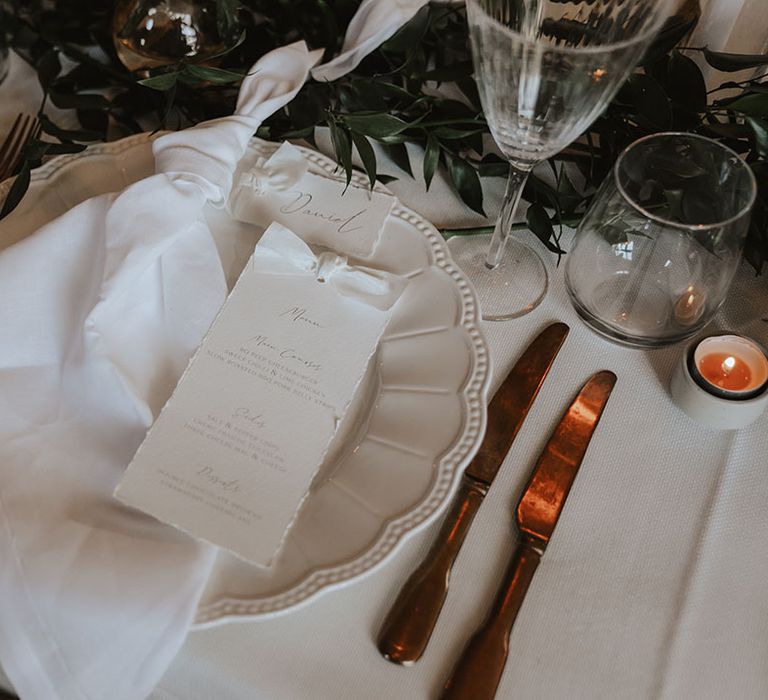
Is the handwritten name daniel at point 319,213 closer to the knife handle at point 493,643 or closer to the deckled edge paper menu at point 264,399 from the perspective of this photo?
the deckled edge paper menu at point 264,399

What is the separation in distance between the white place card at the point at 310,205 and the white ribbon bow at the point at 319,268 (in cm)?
4

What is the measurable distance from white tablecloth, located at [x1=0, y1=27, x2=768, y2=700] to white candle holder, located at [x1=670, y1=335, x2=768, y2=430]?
0.01 m

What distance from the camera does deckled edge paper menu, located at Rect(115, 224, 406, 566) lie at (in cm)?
46

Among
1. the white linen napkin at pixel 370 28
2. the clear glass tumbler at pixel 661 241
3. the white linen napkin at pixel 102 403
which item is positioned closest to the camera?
the white linen napkin at pixel 102 403

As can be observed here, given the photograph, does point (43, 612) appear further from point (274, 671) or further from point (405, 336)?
point (405, 336)

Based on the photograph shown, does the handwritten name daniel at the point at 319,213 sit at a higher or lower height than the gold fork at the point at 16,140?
higher

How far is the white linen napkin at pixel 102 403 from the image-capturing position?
418 millimetres

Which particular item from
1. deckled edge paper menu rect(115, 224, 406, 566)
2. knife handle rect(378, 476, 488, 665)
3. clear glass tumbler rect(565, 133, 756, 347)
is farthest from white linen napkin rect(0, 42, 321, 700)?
clear glass tumbler rect(565, 133, 756, 347)

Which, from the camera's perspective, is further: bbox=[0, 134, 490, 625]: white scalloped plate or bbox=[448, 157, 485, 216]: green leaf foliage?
bbox=[448, 157, 485, 216]: green leaf foliage

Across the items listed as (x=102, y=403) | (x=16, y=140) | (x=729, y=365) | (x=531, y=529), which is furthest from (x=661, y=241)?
(x=16, y=140)

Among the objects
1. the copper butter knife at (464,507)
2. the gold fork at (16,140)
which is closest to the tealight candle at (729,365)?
the copper butter knife at (464,507)

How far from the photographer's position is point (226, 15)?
68 cm

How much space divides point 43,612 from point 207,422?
142 mm

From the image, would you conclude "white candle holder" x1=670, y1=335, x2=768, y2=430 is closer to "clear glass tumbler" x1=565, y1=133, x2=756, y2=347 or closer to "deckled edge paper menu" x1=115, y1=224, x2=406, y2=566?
"clear glass tumbler" x1=565, y1=133, x2=756, y2=347
